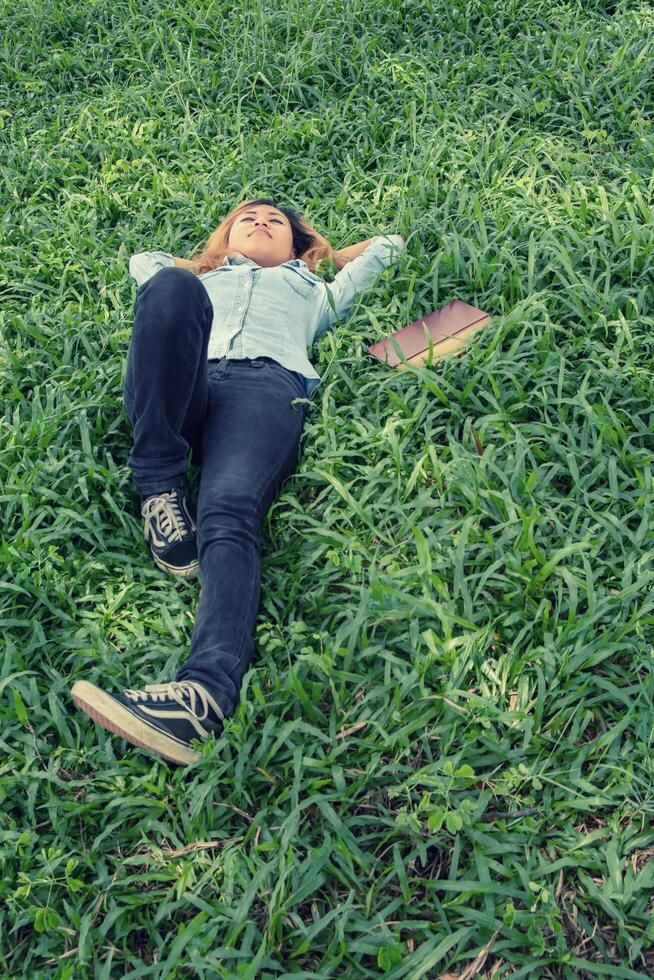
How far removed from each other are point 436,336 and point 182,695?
4.97 ft

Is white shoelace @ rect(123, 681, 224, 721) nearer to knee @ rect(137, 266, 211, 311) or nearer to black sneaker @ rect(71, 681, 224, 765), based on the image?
black sneaker @ rect(71, 681, 224, 765)

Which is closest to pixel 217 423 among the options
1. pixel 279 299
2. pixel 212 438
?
pixel 212 438

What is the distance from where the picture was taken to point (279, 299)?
2967 mm

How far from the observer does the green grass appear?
71.9 inches

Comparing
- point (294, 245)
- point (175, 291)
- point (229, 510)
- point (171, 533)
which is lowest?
point (171, 533)

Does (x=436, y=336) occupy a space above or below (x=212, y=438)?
above

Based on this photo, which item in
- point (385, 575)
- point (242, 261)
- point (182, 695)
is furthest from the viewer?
point (242, 261)

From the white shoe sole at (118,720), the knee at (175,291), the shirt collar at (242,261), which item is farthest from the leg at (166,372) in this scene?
the white shoe sole at (118,720)

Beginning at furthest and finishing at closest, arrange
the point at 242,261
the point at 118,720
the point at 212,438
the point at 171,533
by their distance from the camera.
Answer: the point at 242,261 → the point at 212,438 → the point at 171,533 → the point at 118,720

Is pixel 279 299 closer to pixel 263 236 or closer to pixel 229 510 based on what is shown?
pixel 263 236

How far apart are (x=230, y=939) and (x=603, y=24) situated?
4277mm

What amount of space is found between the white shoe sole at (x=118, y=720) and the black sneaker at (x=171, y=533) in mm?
586

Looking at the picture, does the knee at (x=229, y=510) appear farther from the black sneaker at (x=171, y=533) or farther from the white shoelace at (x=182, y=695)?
the white shoelace at (x=182, y=695)

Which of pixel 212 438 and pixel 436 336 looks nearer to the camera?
pixel 212 438
